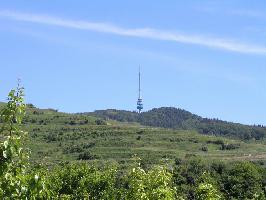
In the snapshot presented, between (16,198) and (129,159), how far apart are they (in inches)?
4523

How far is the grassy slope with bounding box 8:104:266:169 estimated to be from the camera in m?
134

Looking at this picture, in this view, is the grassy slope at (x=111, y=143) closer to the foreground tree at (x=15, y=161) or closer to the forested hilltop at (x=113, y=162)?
the forested hilltop at (x=113, y=162)

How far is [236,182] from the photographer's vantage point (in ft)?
274

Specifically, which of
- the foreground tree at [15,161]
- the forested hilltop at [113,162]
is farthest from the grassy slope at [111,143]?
the foreground tree at [15,161]

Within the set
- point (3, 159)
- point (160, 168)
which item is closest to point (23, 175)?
point (3, 159)

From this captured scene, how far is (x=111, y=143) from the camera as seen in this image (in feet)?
497

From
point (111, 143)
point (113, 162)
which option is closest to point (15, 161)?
point (113, 162)

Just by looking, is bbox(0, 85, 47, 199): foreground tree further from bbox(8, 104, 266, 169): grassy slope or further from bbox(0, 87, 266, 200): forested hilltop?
bbox(8, 104, 266, 169): grassy slope

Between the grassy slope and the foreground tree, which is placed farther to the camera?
the grassy slope

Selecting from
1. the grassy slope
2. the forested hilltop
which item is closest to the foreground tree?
the forested hilltop

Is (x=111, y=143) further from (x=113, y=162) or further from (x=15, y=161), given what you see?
Result: (x=15, y=161)

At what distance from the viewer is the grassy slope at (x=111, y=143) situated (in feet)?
438

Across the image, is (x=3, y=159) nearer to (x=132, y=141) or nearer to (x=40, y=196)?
(x=40, y=196)

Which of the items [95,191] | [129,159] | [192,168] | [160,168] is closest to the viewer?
[160,168]
